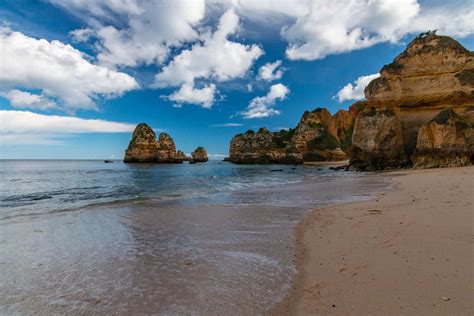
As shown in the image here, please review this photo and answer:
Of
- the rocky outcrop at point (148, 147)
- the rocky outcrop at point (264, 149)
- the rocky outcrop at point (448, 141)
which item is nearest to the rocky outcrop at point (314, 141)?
the rocky outcrop at point (264, 149)

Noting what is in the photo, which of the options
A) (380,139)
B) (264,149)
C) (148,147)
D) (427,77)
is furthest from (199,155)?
(427,77)

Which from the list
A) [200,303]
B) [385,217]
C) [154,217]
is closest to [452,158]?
[385,217]

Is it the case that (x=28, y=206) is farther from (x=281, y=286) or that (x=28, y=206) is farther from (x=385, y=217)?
(x=385, y=217)

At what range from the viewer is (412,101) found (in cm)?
2823

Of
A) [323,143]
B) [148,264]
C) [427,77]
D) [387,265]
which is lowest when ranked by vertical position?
[148,264]

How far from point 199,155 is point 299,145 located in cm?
4854

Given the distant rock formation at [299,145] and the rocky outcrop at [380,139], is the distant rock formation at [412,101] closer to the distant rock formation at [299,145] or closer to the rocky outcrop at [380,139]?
the rocky outcrop at [380,139]

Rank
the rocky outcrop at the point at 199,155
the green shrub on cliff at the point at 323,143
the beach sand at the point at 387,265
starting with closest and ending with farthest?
the beach sand at the point at 387,265 → the green shrub on cliff at the point at 323,143 → the rocky outcrop at the point at 199,155

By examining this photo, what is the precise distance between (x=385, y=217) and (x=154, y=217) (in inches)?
260

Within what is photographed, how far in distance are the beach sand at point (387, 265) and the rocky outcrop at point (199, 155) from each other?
106 m

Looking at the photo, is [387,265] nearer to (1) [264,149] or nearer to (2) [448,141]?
(2) [448,141]

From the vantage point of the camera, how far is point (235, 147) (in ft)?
289

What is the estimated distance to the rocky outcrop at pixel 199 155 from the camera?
11025 cm

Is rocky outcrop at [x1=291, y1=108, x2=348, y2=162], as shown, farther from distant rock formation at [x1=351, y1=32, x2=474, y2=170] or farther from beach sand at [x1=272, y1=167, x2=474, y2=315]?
beach sand at [x1=272, y1=167, x2=474, y2=315]
